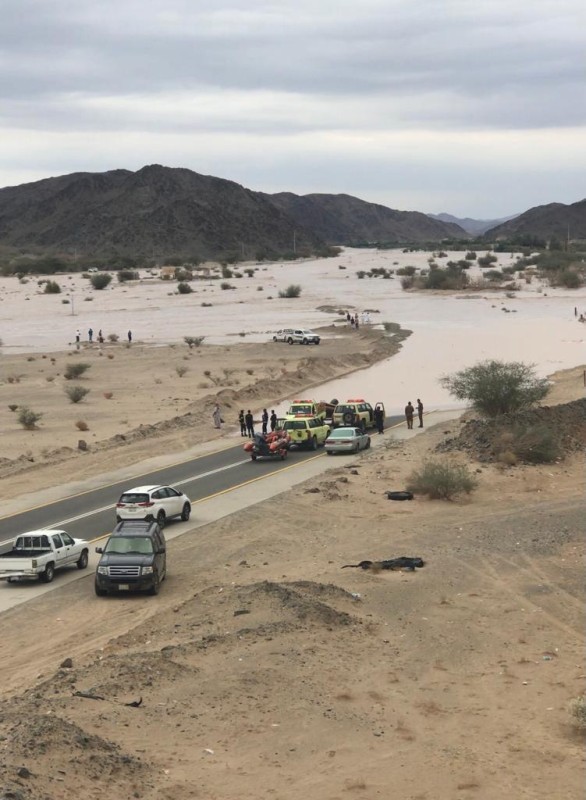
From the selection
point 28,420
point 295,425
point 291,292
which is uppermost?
point 291,292

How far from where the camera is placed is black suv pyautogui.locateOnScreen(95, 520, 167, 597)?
21328mm

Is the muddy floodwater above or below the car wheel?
above

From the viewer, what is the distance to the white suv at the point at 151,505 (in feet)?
89.8

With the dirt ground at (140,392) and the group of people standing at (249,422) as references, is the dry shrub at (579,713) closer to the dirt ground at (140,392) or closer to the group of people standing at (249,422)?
the dirt ground at (140,392)

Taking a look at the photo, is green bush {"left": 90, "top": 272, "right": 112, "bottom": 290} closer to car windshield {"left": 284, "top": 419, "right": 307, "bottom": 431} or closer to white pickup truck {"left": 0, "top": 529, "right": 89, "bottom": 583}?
car windshield {"left": 284, "top": 419, "right": 307, "bottom": 431}

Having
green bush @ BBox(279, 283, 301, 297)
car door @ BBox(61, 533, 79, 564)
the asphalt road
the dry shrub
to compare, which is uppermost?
green bush @ BBox(279, 283, 301, 297)

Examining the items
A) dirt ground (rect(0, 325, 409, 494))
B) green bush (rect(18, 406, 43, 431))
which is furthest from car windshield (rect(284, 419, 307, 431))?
green bush (rect(18, 406, 43, 431))

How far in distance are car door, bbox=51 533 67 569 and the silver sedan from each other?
1671 cm

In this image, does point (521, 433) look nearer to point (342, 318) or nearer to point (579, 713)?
point (579, 713)

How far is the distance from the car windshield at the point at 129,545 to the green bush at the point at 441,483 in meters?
9.65

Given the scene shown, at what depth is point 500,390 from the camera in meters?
39.7

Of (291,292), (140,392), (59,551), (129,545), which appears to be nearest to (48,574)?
(59,551)

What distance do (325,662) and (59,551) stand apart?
903 centimetres

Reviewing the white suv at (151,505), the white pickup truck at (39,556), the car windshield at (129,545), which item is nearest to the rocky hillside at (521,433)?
the white suv at (151,505)
